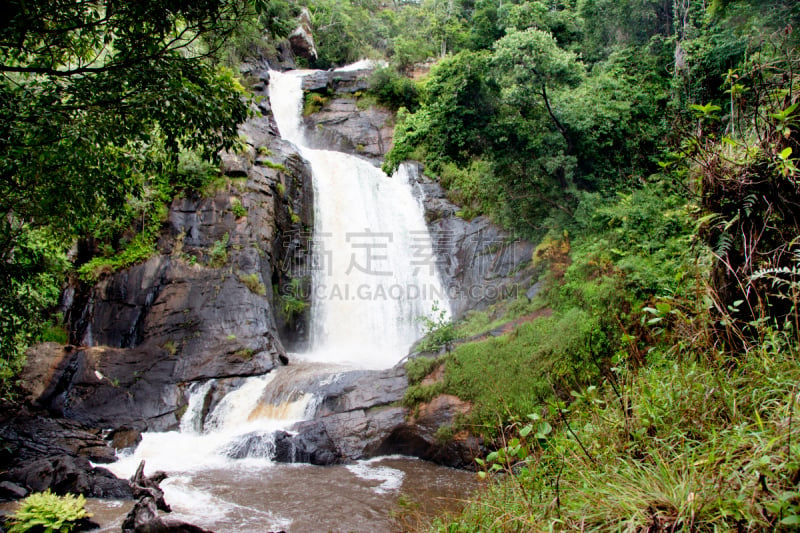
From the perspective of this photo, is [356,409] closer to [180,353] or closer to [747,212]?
[180,353]

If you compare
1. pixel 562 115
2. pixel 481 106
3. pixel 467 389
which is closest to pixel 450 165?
pixel 481 106

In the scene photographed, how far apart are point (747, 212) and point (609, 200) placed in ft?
29.3

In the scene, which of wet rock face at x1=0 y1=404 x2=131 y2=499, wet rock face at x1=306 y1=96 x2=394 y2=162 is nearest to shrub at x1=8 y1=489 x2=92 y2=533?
wet rock face at x1=0 y1=404 x2=131 y2=499

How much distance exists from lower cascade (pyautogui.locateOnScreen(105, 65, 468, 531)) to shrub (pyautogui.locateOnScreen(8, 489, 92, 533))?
1.18 m

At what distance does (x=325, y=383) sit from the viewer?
10.2 metres

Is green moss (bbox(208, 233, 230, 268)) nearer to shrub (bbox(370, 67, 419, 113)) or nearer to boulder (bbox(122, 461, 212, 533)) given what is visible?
boulder (bbox(122, 461, 212, 533))

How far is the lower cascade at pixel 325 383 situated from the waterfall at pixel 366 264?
3 centimetres

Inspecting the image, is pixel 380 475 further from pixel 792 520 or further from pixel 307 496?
pixel 792 520

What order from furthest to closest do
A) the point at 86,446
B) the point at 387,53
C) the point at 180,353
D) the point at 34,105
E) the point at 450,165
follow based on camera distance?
the point at 387,53 < the point at 450,165 < the point at 180,353 < the point at 86,446 < the point at 34,105

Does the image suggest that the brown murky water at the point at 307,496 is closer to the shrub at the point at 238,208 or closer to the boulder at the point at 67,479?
the boulder at the point at 67,479

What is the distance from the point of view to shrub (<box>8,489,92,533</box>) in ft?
16.9

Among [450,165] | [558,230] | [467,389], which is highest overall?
[450,165]

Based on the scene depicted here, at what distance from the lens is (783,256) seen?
3.37m

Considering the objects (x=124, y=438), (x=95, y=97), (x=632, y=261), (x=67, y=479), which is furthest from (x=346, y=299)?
(x=95, y=97)
